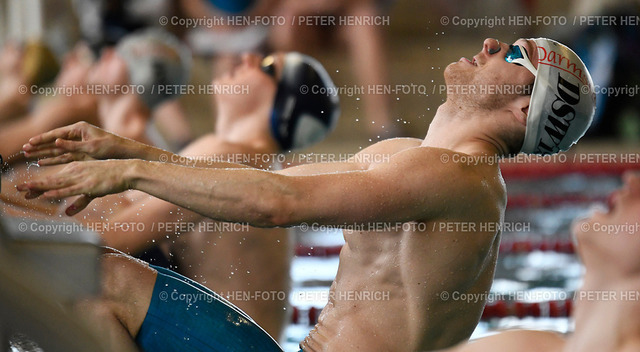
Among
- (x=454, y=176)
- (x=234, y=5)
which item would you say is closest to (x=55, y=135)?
(x=454, y=176)

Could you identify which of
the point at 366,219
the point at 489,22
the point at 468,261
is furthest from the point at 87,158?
the point at 489,22

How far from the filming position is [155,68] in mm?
4230

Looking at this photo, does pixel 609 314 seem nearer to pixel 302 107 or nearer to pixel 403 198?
pixel 403 198

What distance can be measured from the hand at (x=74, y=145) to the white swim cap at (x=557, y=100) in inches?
39.8

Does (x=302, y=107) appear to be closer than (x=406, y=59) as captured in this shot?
Yes

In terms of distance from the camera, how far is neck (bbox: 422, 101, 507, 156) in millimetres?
2064

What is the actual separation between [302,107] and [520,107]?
120 centimetres

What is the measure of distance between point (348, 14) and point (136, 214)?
4.55m

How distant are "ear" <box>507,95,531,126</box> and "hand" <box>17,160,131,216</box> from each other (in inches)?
38.8

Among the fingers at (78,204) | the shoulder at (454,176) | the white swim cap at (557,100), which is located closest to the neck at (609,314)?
the shoulder at (454,176)

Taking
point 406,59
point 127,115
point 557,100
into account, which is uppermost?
point 406,59

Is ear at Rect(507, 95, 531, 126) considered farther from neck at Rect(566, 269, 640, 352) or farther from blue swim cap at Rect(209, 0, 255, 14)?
blue swim cap at Rect(209, 0, 255, 14)

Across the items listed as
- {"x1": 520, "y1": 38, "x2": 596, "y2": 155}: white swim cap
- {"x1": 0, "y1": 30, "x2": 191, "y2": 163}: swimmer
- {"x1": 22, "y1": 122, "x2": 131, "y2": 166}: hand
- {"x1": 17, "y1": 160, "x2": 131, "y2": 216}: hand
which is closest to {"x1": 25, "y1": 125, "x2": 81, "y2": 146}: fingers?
{"x1": 22, "y1": 122, "x2": 131, "y2": 166}: hand

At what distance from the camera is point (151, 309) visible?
6.09 feet
